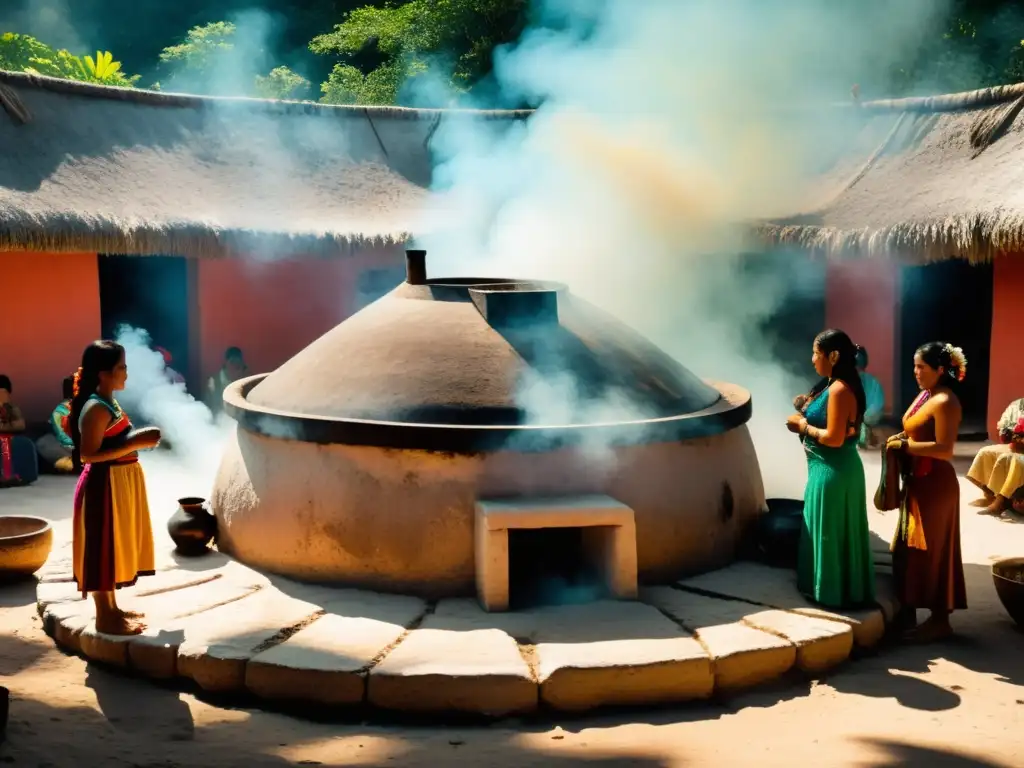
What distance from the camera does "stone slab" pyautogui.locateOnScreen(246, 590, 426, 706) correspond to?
14.3 ft

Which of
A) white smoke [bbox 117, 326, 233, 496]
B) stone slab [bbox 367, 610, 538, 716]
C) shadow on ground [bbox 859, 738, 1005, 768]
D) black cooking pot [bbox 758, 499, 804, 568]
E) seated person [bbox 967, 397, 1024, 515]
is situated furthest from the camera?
white smoke [bbox 117, 326, 233, 496]

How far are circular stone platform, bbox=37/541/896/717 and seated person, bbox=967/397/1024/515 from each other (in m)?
2.99

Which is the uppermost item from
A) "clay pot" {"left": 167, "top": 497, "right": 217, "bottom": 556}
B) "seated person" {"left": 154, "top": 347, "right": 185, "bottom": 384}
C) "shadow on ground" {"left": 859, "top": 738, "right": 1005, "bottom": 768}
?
"seated person" {"left": 154, "top": 347, "right": 185, "bottom": 384}

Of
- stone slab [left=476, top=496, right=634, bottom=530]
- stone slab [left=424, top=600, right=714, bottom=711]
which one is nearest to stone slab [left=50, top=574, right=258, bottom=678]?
stone slab [left=424, top=600, right=714, bottom=711]

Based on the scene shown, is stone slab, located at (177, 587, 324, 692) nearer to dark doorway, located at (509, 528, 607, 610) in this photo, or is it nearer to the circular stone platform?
the circular stone platform

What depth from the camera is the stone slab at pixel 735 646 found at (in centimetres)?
455

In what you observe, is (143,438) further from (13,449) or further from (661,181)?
(661,181)

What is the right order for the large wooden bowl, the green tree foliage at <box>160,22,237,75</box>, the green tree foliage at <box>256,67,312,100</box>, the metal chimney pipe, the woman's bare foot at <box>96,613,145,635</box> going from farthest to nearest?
the green tree foliage at <box>160,22,237,75</box>, the green tree foliage at <box>256,67,312,100</box>, the metal chimney pipe, the large wooden bowl, the woman's bare foot at <box>96,613,145,635</box>

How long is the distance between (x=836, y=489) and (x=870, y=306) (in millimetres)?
6750

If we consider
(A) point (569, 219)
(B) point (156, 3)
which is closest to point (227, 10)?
(B) point (156, 3)

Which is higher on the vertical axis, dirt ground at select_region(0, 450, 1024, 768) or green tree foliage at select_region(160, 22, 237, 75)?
green tree foliage at select_region(160, 22, 237, 75)

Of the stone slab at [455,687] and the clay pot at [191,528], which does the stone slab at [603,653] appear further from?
the clay pot at [191,528]

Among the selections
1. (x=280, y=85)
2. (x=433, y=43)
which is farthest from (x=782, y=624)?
(x=280, y=85)

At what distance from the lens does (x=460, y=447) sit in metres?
5.12
